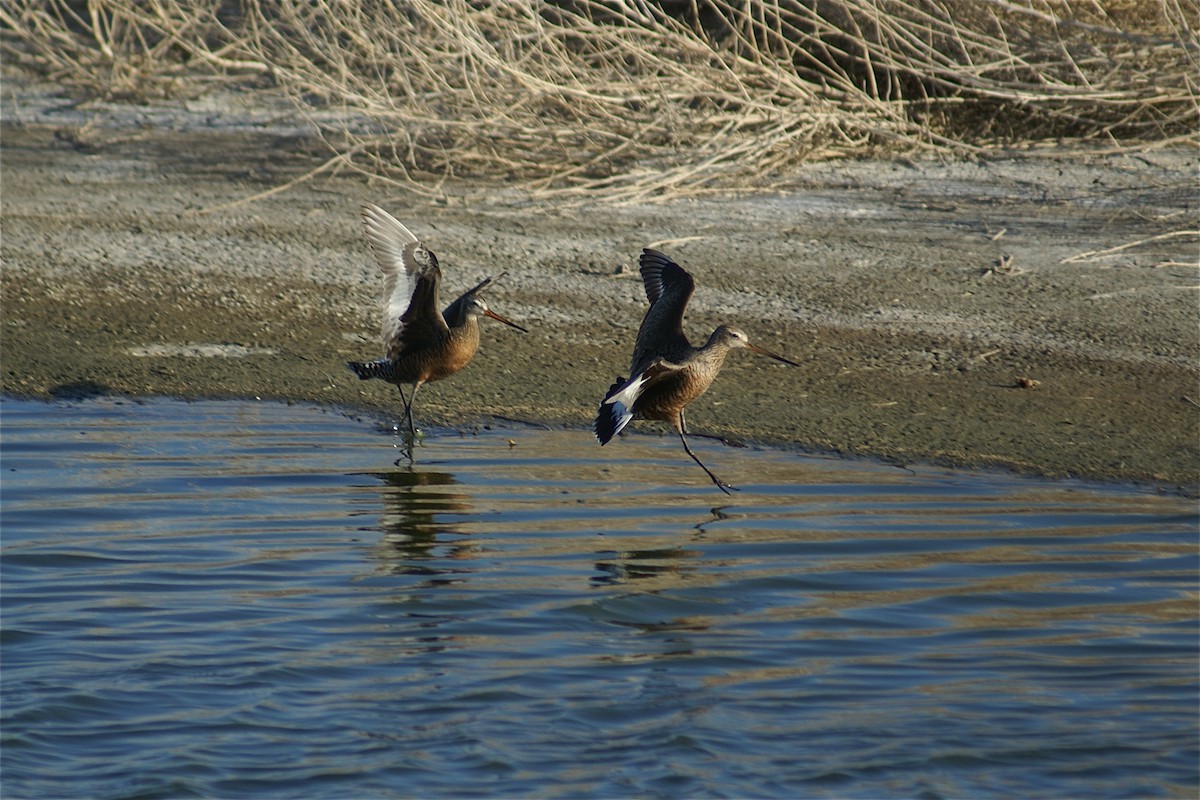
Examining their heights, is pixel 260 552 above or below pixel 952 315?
below

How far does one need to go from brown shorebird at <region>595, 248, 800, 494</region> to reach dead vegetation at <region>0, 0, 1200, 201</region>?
337 cm

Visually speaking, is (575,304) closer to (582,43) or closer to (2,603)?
(582,43)

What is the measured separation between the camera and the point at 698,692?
5332 mm

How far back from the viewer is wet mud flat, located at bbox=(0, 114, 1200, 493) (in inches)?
313

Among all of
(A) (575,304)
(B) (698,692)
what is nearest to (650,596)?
(B) (698,692)

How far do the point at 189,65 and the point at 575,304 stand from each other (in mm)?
6030

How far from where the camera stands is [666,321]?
296 inches

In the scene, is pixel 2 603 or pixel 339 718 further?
pixel 2 603

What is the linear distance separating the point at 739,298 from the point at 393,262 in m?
2.37

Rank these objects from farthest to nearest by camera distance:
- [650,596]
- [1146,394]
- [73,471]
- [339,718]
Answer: [1146,394] → [73,471] → [650,596] → [339,718]

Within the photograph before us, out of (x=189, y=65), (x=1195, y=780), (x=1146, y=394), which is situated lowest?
(x=1195, y=780)

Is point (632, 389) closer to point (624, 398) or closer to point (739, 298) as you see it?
point (624, 398)

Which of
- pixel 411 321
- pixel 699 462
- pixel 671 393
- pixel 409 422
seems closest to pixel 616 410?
pixel 671 393

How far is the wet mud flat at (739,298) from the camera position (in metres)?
7.94
